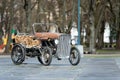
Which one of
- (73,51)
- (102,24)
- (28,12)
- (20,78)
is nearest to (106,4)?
(102,24)

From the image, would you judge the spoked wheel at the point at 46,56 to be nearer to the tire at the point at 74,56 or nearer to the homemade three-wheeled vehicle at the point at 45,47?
the homemade three-wheeled vehicle at the point at 45,47

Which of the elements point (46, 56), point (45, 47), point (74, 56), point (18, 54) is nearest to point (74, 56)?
point (74, 56)

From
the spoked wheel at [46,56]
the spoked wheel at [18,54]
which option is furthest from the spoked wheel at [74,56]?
the spoked wheel at [18,54]

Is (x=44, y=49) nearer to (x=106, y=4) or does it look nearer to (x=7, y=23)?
(x=7, y=23)

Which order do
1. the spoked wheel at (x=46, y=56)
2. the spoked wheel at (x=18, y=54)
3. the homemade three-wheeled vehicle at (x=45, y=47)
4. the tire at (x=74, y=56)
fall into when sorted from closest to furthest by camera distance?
the spoked wheel at (x=46, y=56) < the homemade three-wheeled vehicle at (x=45, y=47) < the tire at (x=74, y=56) < the spoked wheel at (x=18, y=54)

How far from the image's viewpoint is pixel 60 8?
5575 centimetres

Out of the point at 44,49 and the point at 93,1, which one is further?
the point at 93,1

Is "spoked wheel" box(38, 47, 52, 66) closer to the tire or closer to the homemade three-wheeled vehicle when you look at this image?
the homemade three-wheeled vehicle

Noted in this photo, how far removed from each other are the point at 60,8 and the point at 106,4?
543 cm

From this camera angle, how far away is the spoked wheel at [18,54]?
21609 mm

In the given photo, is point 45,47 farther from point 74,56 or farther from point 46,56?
point 74,56

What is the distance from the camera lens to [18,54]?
22.0m

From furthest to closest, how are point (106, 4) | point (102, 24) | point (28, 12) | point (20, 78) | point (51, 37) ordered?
point (102, 24) → point (106, 4) → point (28, 12) → point (51, 37) → point (20, 78)

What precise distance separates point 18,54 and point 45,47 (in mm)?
1509
